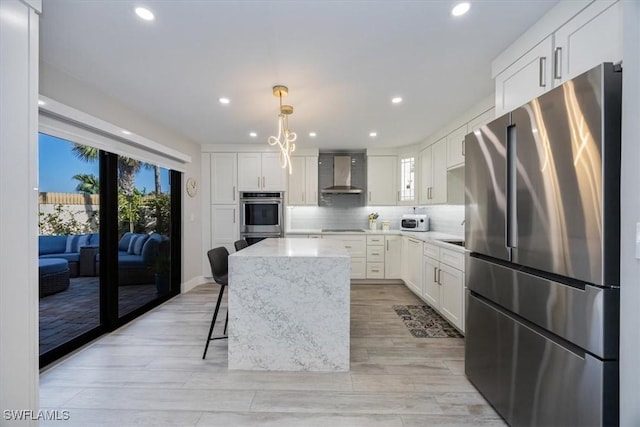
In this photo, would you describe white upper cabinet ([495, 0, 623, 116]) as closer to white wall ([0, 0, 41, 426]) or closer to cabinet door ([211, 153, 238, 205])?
white wall ([0, 0, 41, 426])

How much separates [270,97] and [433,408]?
9.35ft

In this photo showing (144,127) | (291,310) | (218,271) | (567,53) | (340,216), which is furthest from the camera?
(340,216)

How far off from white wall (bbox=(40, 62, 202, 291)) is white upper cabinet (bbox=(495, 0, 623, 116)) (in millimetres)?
3399

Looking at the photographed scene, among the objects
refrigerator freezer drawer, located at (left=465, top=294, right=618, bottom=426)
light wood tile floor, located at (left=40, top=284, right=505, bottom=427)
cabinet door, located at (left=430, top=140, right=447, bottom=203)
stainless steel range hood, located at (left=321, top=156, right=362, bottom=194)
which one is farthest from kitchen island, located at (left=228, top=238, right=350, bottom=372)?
stainless steel range hood, located at (left=321, top=156, right=362, bottom=194)

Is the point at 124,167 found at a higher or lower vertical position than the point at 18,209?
higher

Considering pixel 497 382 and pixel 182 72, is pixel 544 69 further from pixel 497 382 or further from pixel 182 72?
pixel 182 72

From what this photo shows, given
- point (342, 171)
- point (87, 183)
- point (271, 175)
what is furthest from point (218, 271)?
point (342, 171)

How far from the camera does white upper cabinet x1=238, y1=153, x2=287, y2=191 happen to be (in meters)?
4.77

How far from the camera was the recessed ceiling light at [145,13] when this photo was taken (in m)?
1.57

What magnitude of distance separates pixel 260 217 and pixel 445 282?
3004 millimetres

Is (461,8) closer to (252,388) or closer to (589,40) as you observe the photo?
(589,40)

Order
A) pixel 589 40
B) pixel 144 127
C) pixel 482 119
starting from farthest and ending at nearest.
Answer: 1. pixel 144 127
2. pixel 482 119
3. pixel 589 40

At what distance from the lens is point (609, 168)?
1080mm

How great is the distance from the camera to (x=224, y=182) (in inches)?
187
